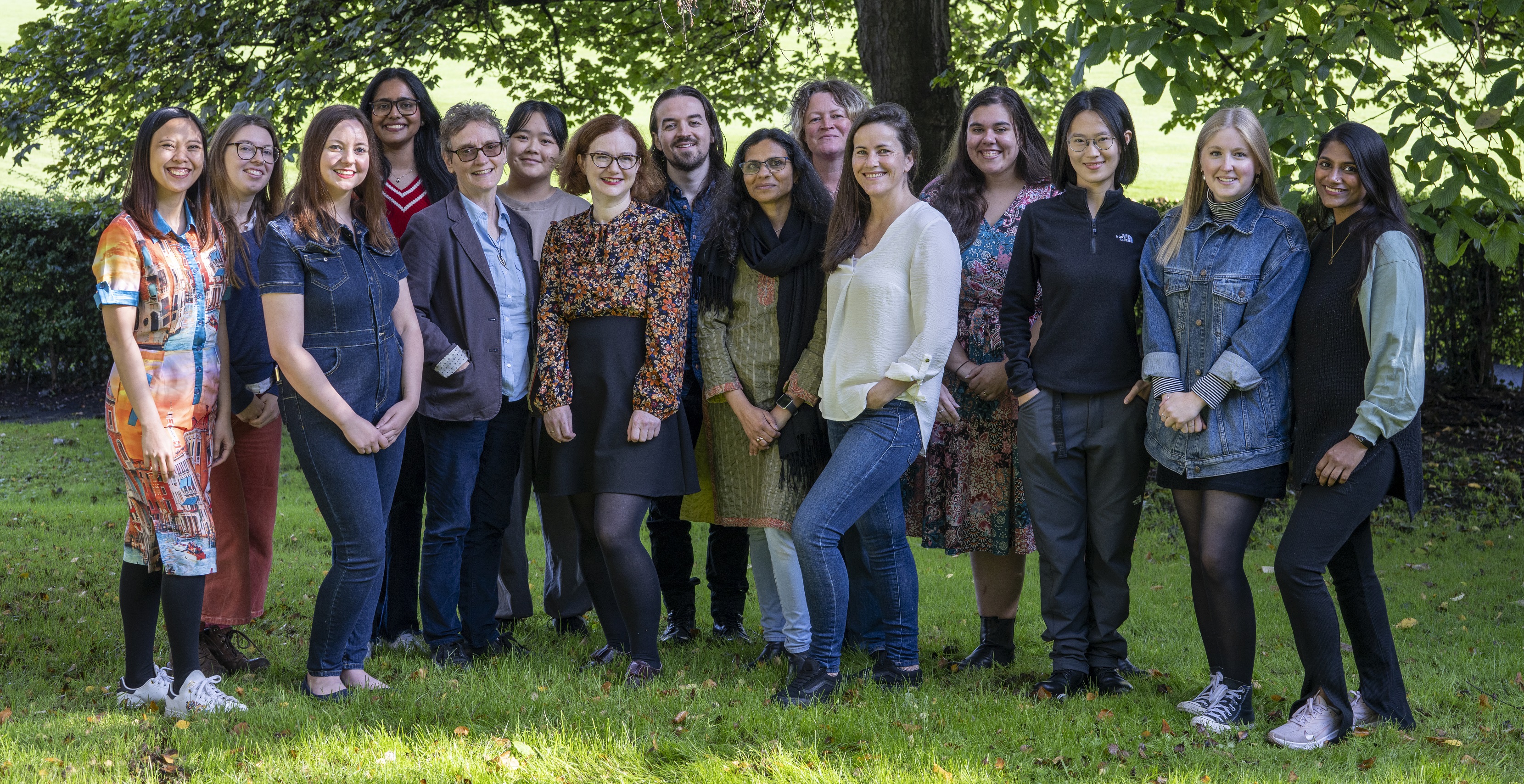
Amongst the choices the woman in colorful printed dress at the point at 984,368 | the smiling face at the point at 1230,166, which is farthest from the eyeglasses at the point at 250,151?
the smiling face at the point at 1230,166

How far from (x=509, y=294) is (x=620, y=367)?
70 cm

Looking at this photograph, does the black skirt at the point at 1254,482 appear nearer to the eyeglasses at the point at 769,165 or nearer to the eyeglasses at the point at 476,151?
the eyeglasses at the point at 769,165

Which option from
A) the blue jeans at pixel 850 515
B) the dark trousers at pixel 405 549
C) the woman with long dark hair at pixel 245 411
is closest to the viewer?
the blue jeans at pixel 850 515

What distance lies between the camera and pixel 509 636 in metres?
5.21

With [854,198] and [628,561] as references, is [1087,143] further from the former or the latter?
[628,561]


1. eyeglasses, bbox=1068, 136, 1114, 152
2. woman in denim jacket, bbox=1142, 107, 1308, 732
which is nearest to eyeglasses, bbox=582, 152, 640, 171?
eyeglasses, bbox=1068, 136, 1114, 152

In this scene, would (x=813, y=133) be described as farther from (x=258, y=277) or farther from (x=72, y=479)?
(x=72, y=479)

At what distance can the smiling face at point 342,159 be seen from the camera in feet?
13.9

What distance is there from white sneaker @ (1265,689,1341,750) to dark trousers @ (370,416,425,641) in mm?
3541

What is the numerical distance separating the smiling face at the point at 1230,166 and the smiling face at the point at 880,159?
1.11 meters

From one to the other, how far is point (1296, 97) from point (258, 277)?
4779 millimetres

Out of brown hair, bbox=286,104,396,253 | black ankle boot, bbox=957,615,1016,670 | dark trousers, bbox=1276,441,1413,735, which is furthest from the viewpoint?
black ankle boot, bbox=957,615,1016,670

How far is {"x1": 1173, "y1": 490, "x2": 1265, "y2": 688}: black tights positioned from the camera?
3998 millimetres

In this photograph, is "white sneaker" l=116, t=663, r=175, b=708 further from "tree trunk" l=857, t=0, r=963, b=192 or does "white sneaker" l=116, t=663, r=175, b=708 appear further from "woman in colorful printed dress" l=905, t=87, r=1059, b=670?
"tree trunk" l=857, t=0, r=963, b=192
